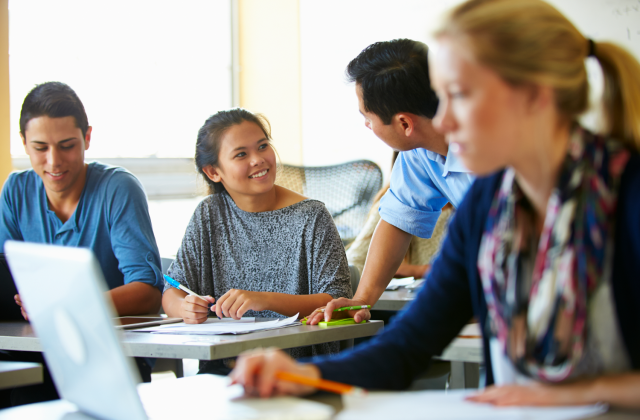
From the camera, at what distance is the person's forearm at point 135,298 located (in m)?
1.74

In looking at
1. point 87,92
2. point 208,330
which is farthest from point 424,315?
point 87,92

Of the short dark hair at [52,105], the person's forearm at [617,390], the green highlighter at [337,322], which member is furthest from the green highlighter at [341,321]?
the short dark hair at [52,105]

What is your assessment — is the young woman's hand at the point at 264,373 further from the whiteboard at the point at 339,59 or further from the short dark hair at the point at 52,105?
the whiteboard at the point at 339,59

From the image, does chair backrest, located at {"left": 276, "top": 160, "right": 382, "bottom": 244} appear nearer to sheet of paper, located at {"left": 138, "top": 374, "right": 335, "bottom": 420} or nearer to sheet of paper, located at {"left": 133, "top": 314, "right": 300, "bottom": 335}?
sheet of paper, located at {"left": 133, "top": 314, "right": 300, "bottom": 335}

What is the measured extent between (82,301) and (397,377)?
0.46 m

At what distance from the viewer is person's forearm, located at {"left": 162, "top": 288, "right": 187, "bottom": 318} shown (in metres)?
1.75

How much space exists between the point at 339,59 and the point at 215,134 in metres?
2.82

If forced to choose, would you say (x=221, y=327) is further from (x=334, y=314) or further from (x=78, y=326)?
(x=78, y=326)

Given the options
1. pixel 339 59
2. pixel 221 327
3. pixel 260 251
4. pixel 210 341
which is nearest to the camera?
pixel 210 341

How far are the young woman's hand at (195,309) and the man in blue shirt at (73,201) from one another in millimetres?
306

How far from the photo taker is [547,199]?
814 mm

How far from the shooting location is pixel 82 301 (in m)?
0.67

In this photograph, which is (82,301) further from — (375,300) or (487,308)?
(375,300)

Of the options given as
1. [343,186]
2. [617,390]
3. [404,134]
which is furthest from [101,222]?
[343,186]
